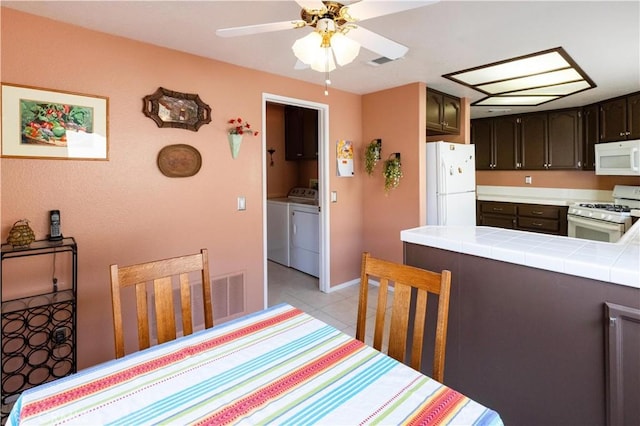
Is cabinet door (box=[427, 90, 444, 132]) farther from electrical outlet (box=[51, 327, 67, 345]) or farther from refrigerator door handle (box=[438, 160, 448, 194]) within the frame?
electrical outlet (box=[51, 327, 67, 345])

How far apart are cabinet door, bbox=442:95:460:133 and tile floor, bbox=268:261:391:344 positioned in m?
2.09

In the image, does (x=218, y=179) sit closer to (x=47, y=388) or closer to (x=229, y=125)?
(x=229, y=125)

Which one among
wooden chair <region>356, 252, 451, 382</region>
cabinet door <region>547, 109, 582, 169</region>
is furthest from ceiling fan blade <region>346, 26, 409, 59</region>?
cabinet door <region>547, 109, 582, 169</region>

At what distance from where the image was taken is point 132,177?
2.43 m

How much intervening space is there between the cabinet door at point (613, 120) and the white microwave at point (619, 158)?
10cm

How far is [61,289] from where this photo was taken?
217cm

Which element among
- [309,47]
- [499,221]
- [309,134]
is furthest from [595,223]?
[309,47]

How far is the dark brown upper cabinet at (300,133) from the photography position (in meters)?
4.89

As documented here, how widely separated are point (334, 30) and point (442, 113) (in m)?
2.81

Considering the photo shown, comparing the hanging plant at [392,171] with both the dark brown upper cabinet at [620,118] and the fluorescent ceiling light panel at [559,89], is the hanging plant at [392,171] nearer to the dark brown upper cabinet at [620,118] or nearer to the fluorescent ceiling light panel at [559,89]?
the fluorescent ceiling light panel at [559,89]

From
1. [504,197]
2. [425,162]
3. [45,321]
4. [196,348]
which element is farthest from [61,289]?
[504,197]

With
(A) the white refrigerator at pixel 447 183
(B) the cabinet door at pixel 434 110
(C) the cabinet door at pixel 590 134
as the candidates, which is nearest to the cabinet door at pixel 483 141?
(C) the cabinet door at pixel 590 134

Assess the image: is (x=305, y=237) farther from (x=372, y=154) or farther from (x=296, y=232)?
(x=372, y=154)

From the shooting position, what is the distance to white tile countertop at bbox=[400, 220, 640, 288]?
1293mm
